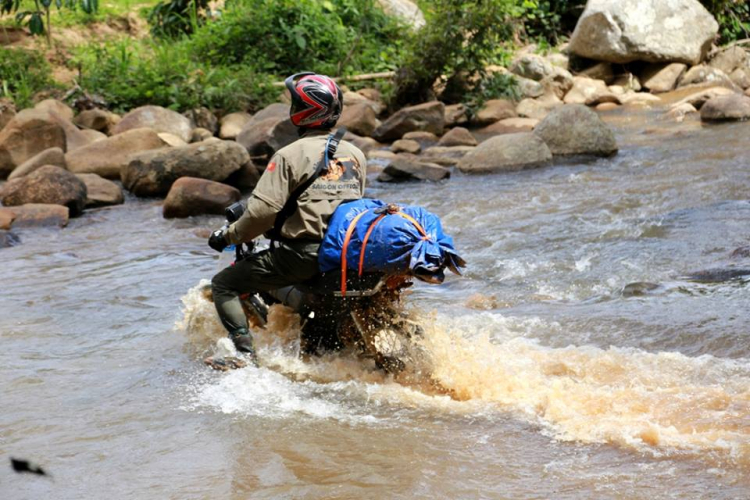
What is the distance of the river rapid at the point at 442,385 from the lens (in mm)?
3846

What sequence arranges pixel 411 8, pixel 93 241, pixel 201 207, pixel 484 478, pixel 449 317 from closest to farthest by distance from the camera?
1. pixel 484 478
2. pixel 449 317
3. pixel 93 241
4. pixel 201 207
5. pixel 411 8

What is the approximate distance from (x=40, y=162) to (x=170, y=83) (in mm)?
4230

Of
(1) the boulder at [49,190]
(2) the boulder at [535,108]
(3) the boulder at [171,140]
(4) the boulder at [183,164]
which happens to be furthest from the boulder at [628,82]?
(1) the boulder at [49,190]

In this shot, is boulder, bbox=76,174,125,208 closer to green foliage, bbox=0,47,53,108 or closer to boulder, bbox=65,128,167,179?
boulder, bbox=65,128,167,179

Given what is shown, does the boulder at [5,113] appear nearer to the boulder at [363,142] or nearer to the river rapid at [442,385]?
the boulder at [363,142]

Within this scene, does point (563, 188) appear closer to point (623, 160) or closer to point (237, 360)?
point (623, 160)

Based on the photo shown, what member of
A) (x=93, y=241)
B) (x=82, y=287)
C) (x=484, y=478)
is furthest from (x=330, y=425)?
(x=93, y=241)

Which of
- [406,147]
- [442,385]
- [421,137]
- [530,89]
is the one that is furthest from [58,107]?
[442,385]

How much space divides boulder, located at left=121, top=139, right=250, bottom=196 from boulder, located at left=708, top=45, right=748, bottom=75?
12.5m

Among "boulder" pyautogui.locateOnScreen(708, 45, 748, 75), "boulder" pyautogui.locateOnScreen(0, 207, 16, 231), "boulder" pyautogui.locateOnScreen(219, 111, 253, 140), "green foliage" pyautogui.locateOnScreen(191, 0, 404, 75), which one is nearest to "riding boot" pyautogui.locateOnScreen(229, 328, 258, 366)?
"boulder" pyautogui.locateOnScreen(0, 207, 16, 231)

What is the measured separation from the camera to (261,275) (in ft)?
16.9

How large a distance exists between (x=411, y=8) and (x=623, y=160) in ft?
38.2

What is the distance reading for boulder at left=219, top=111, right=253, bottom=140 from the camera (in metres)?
15.4

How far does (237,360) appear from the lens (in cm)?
531
